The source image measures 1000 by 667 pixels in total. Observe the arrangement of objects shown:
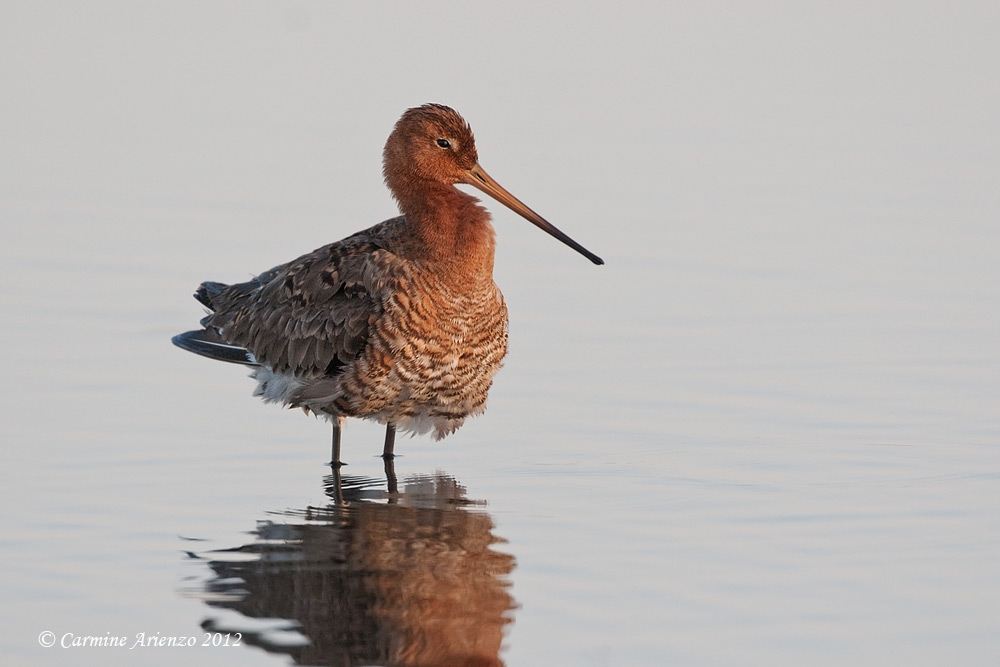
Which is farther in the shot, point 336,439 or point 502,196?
point 502,196

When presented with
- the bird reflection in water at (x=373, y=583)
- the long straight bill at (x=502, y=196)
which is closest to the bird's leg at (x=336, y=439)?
the bird reflection in water at (x=373, y=583)

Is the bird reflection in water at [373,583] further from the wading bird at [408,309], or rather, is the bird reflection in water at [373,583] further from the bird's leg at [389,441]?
the bird's leg at [389,441]

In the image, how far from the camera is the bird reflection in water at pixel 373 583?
640 centimetres

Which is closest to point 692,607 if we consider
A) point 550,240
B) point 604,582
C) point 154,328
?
point 604,582

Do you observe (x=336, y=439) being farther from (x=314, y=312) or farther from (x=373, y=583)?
(x=373, y=583)

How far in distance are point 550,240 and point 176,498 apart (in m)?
5.39

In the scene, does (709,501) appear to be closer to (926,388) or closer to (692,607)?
(692,607)

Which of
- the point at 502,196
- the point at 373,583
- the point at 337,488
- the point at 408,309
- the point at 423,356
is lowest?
the point at 373,583

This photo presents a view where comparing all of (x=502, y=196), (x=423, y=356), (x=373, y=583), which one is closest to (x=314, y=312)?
(x=423, y=356)

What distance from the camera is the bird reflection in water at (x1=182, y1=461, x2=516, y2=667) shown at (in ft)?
21.0

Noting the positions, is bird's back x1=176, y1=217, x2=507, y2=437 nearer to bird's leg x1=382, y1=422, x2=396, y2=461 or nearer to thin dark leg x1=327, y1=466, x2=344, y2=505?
bird's leg x1=382, y1=422, x2=396, y2=461

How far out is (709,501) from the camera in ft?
26.6

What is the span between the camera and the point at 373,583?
23.2 ft

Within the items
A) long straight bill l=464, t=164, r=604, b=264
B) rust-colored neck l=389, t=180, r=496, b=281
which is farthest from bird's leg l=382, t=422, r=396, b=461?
long straight bill l=464, t=164, r=604, b=264
